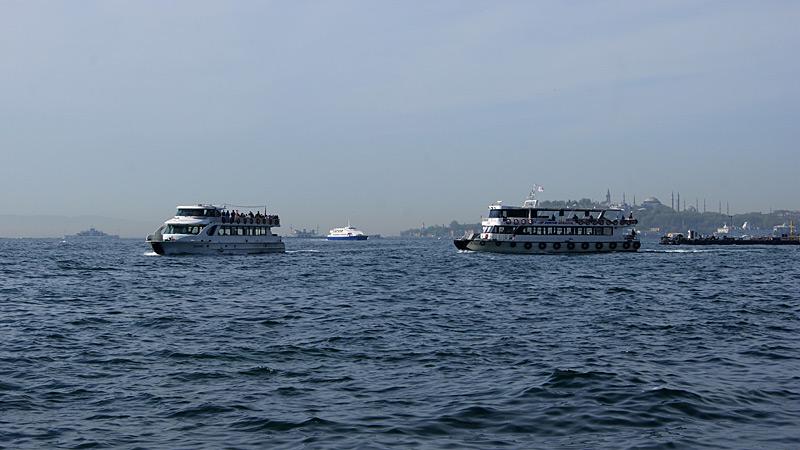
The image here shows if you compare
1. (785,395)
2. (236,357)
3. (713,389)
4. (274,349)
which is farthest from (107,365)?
Result: (785,395)

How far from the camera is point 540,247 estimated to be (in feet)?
318

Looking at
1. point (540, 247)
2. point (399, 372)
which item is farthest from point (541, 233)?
point (399, 372)

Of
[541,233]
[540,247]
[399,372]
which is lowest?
[399,372]

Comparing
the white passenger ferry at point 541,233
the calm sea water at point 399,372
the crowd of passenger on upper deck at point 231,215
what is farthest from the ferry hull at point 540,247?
the calm sea water at point 399,372

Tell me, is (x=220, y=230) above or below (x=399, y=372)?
above

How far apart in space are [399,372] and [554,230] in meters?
81.6

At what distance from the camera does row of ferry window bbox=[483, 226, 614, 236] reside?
96188 mm

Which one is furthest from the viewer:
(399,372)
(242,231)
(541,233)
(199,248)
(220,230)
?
(541,233)

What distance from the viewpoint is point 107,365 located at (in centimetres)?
1959

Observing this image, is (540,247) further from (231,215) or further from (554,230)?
(231,215)

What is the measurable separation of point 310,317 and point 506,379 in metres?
13.9

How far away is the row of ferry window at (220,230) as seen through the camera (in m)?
85.9

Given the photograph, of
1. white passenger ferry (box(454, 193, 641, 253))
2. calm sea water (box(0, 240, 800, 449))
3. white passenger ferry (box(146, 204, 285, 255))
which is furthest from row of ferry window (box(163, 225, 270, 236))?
calm sea water (box(0, 240, 800, 449))

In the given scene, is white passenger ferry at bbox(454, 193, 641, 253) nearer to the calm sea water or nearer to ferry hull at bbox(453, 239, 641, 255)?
ferry hull at bbox(453, 239, 641, 255)
